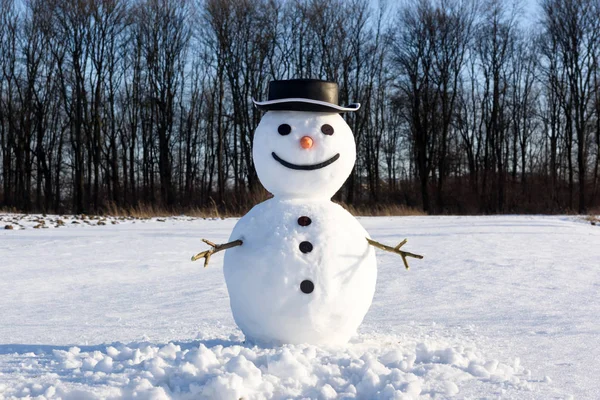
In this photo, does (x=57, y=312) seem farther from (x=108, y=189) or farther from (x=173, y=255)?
(x=108, y=189)

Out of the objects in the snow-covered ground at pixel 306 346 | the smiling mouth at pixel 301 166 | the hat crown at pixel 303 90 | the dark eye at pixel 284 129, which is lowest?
the snow-covered ground at pixel 306 346

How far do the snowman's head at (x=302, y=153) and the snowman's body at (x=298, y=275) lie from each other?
0.46 ft

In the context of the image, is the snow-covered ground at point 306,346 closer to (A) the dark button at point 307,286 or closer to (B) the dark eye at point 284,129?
(A) the dark button at point 307,286

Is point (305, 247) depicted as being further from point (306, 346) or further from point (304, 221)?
point (306, 346)

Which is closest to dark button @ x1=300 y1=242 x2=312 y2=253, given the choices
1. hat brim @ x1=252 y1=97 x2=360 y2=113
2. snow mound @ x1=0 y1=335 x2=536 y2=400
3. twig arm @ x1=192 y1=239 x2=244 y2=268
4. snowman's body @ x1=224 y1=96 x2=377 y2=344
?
snowman's body @ x1=224 y1=96 x2=377 y2=344

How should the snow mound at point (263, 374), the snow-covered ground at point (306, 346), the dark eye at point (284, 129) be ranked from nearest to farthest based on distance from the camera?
the snow mound at point (263, 374), the snow-covered ground at point (306, 346), the dark eye at point (284, 129)

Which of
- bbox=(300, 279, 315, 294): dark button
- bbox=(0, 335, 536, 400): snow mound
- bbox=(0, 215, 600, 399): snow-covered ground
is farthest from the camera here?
bbox=(300, 279, 315, 294): dark button

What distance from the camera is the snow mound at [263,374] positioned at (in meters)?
3.04

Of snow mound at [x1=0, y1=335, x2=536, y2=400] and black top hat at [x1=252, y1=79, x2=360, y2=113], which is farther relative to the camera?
black top hat at [x1=252, y1=79, x2=360, y2=113]

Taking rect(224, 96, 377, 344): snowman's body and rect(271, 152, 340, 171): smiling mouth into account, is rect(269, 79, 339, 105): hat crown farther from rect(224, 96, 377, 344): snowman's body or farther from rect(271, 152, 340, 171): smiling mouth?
rect(271, 152, 340, 171): smiling mouth

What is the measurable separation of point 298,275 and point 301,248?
162mm

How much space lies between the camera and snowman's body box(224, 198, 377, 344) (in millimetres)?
3725

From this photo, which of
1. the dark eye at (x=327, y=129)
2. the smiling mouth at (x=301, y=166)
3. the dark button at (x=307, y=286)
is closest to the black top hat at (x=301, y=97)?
the dark eye at (x=327, y=129)

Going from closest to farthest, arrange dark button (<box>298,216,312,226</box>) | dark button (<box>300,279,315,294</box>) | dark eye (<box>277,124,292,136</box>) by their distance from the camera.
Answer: dark button (<box>300,279,315,294</box>) → dark button (<box>298,216,312,226</box>) → dark eye (<box>277,124,292,136</box>)
